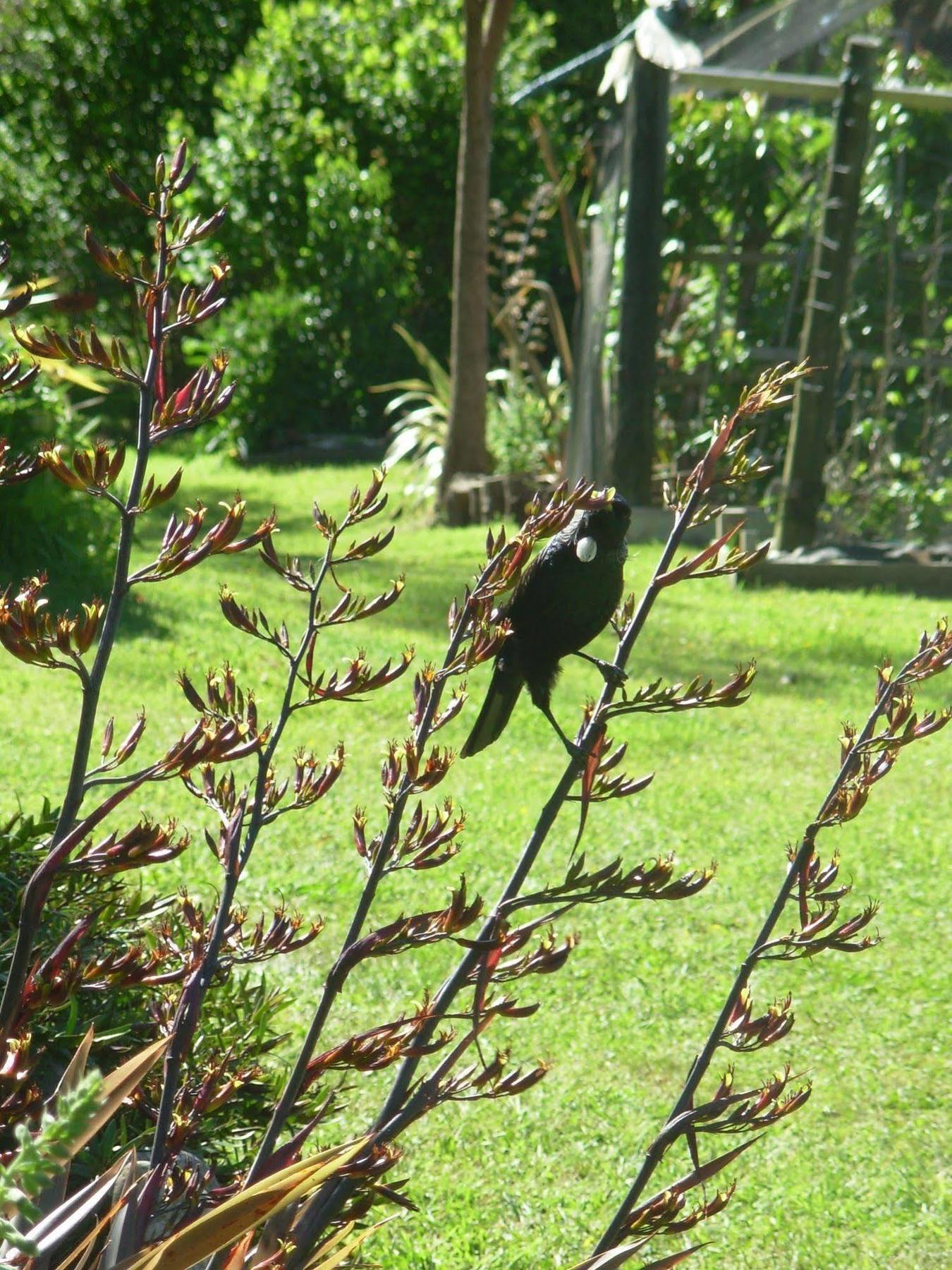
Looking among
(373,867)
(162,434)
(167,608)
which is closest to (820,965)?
A: (373,867)

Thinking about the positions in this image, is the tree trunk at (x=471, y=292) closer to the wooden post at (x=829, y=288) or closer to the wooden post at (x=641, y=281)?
the wooden post at (x=641, y=281)

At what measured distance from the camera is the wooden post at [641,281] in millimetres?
8680

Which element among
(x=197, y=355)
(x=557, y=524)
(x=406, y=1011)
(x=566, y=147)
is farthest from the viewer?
(x=566, y=147)

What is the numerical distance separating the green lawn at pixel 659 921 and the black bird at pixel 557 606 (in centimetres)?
49

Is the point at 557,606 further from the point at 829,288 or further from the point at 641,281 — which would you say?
the point at 641,281

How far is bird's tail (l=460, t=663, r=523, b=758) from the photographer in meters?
A: 1.87

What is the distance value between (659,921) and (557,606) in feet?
8.76

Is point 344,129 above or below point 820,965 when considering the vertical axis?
above

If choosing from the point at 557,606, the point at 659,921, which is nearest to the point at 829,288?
the point at 659,921

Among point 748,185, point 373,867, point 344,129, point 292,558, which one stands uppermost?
point 344,129

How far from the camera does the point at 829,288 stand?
7.91 m

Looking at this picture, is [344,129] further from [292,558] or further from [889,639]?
[292,558]

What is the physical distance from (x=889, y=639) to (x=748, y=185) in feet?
12.2

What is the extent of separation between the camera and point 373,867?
1.62 m
